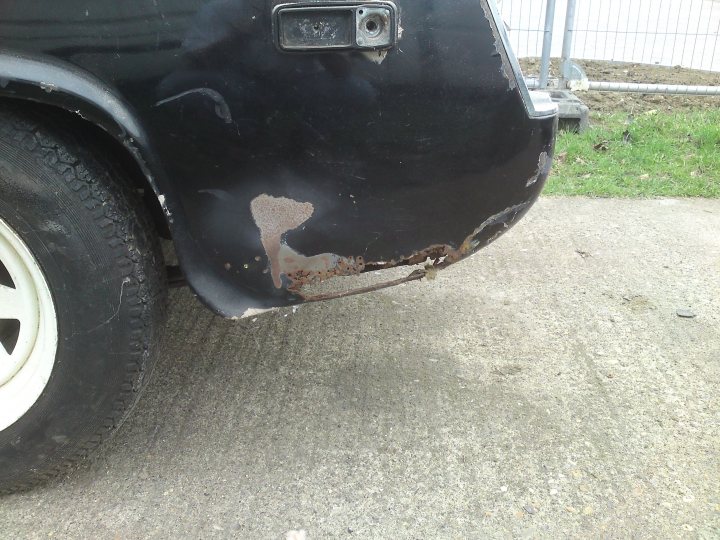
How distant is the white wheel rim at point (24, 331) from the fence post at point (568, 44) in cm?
488

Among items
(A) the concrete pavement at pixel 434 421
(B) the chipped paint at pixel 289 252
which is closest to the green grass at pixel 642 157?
(A) the concrete pavement at pixel 434 421

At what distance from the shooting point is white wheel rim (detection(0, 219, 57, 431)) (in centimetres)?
186

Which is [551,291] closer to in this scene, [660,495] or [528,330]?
[528,330]

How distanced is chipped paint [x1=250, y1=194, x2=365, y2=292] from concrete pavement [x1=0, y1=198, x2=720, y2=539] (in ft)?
2.22

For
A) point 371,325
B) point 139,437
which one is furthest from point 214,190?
point 371,325

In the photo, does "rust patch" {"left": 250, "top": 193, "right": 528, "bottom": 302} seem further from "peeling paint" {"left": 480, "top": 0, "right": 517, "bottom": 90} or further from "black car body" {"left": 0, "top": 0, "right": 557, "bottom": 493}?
"peeling paint" {"left": 480, "top": 0, "right": 517, "bottom": 90}

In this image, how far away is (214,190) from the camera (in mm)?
1798

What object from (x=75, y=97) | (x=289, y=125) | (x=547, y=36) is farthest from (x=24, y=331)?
(x=547, y=36)

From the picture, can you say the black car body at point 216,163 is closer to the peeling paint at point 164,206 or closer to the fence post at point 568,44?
the peeling paint at point 164,206

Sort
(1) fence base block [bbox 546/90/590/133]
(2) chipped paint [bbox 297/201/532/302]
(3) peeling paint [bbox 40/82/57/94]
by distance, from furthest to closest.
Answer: (1) fence base block [bbox 546/90/590/133]
(2) chipped paint [bbox 297/201/532/302]
(3) peeling paint [bbox 40/82/57/94]

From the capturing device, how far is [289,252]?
1.89 metres

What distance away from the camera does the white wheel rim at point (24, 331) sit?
1.86 m

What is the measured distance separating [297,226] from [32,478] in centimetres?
112

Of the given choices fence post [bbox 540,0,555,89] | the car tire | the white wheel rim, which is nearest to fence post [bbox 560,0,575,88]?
fence post [bbox 540,0,555,89]
